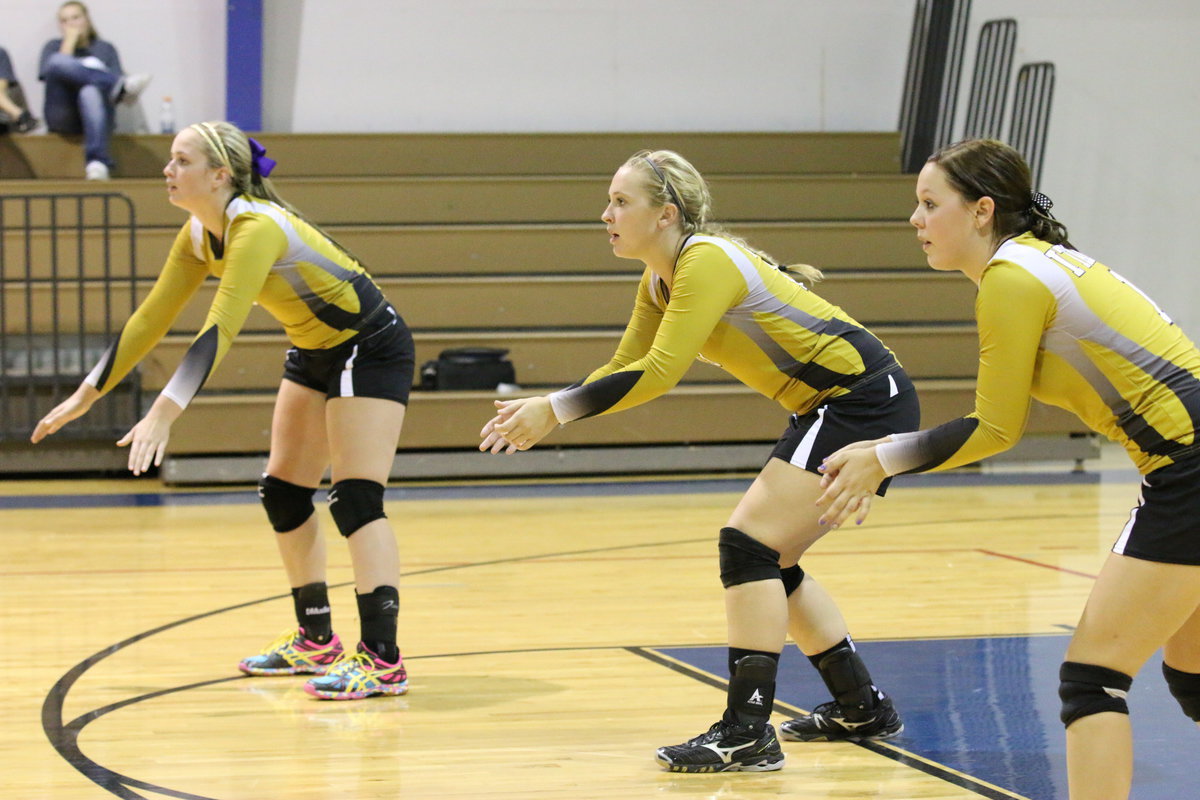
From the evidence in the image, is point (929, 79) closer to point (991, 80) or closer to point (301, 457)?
point (991, 80)

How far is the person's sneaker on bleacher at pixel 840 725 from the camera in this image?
3.18 metres

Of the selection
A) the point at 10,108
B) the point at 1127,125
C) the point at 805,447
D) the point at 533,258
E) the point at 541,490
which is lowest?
the point at 541,490

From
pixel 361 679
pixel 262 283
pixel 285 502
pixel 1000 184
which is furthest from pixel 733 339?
pixel 285 502

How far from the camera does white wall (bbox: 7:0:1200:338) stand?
10094 mm

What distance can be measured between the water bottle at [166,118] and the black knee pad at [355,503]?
22.1 feet

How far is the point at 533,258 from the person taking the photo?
9141mm

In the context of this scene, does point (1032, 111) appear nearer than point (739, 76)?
Yes

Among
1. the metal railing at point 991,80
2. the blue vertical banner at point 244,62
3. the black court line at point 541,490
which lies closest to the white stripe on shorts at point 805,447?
the black court line at point 541,490

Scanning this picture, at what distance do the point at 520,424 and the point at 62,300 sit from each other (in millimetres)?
6585

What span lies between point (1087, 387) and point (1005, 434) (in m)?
0.16

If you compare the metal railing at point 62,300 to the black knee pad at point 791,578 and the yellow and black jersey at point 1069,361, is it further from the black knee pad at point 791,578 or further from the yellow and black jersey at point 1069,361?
the yellow and black jersey at point 1069,361

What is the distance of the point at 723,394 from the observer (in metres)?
8.44

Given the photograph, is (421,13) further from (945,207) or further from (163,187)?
(945,207)

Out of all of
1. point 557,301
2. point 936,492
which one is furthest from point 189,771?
point 557,301
